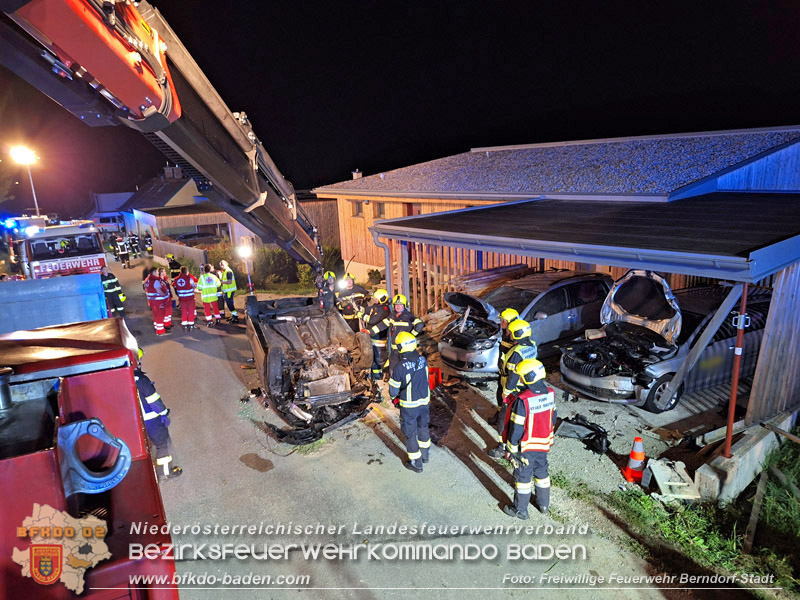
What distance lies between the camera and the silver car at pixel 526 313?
865 centimetres

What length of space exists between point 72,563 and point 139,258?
28.0 metres

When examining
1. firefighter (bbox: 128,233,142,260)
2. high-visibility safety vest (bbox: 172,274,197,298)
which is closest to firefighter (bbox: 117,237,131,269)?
firefighter (bbox: 128,233,142,260)

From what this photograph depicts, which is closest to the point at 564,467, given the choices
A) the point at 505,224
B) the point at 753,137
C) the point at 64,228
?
the point at 505,224

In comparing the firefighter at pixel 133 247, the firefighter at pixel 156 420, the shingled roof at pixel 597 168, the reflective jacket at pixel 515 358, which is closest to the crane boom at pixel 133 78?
the firefighter at pixel 156 420

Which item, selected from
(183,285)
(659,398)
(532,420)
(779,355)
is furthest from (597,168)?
(183,285)

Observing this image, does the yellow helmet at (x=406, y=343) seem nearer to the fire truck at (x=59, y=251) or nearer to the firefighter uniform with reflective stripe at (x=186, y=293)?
the firefighter uniform with reflective stripe at (x=186, y=293)

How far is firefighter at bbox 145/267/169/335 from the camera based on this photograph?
11820 mm

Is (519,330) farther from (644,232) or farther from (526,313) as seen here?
(526,313)

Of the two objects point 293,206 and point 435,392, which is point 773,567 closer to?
point 435,392

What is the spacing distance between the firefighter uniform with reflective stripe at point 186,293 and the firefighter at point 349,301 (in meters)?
3.96

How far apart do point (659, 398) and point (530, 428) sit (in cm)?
352

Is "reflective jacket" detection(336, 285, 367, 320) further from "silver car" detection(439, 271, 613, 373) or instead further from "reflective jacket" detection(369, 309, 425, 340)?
"silver car" detection(439, 271, 613, 373)

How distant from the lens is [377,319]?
29.1 feet

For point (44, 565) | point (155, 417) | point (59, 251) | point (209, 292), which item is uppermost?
point (59, 251)
